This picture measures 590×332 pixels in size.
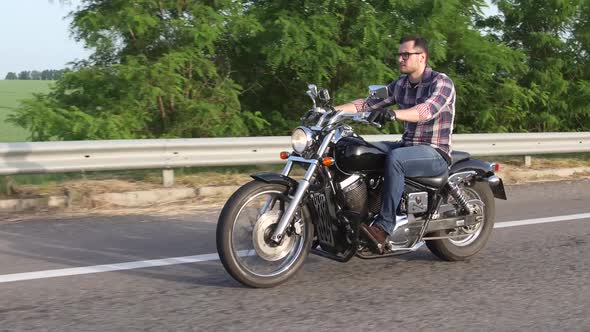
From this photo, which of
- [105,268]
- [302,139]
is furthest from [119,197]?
[302,139]

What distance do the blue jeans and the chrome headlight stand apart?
621mm

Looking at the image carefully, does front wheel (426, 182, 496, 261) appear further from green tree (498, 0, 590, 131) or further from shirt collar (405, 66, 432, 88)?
green tree (498, 0, 590, 131)

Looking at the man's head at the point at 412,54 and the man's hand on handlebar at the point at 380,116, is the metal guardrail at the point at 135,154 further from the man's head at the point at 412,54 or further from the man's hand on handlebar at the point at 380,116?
the man's hand on handlebar at the point at 380,116

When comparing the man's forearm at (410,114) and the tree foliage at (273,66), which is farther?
the tree foliage at (273,66)

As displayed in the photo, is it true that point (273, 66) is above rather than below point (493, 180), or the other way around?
above

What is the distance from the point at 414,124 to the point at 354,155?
0.81m

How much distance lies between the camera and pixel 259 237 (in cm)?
477

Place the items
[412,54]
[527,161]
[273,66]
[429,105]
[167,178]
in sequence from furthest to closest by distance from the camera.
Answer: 1. [273,66]
2. [527,161]
3. [167,178]
4. [412,54]
5. [429,105]

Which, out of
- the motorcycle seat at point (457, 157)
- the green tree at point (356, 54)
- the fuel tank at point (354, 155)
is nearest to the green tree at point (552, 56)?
the green tree at point (356, 54)

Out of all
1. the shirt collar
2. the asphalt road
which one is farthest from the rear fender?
the shirt collar

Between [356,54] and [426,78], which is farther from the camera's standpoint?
[356,54]

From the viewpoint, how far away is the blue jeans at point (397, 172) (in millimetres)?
4977

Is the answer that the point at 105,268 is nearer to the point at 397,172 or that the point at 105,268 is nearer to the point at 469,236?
the point at 397,172

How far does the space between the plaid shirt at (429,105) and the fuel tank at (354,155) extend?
0.44 m
